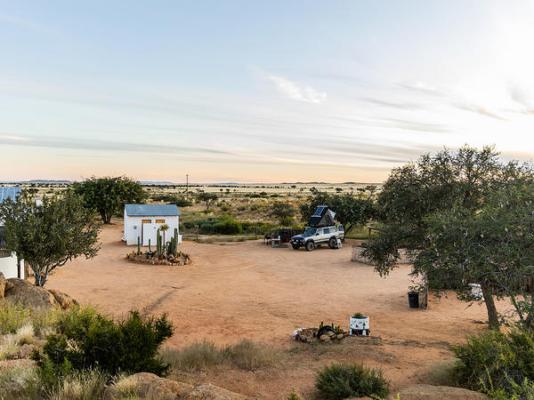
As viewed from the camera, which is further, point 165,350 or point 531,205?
point 165,350

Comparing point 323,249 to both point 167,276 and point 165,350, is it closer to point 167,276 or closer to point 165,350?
point 167,276

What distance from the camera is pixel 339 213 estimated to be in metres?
42.0

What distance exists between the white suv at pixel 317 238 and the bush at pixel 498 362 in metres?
25.2

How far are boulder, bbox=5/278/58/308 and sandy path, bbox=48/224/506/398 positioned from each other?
2656 mm

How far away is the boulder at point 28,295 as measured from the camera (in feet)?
49.2

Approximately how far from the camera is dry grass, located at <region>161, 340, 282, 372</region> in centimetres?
1116

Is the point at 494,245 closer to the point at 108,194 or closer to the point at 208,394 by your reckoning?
the point at 208,394

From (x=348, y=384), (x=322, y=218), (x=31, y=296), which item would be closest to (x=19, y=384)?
(x=348, y=384)

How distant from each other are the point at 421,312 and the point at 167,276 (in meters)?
13.4

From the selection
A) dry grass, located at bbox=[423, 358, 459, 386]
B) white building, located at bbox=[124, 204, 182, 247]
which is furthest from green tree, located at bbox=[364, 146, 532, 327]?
white building, located at bbox=[124, 204, 182, 247]

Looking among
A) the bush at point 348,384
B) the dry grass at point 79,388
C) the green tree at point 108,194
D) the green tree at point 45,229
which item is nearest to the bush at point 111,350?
the dry grass at point 79,388

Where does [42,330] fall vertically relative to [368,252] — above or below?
below

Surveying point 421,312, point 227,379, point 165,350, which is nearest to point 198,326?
point 165,350

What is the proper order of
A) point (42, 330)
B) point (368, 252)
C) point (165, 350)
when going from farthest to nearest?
point (368, 252)
point (165, 350)
point (42, 330)
